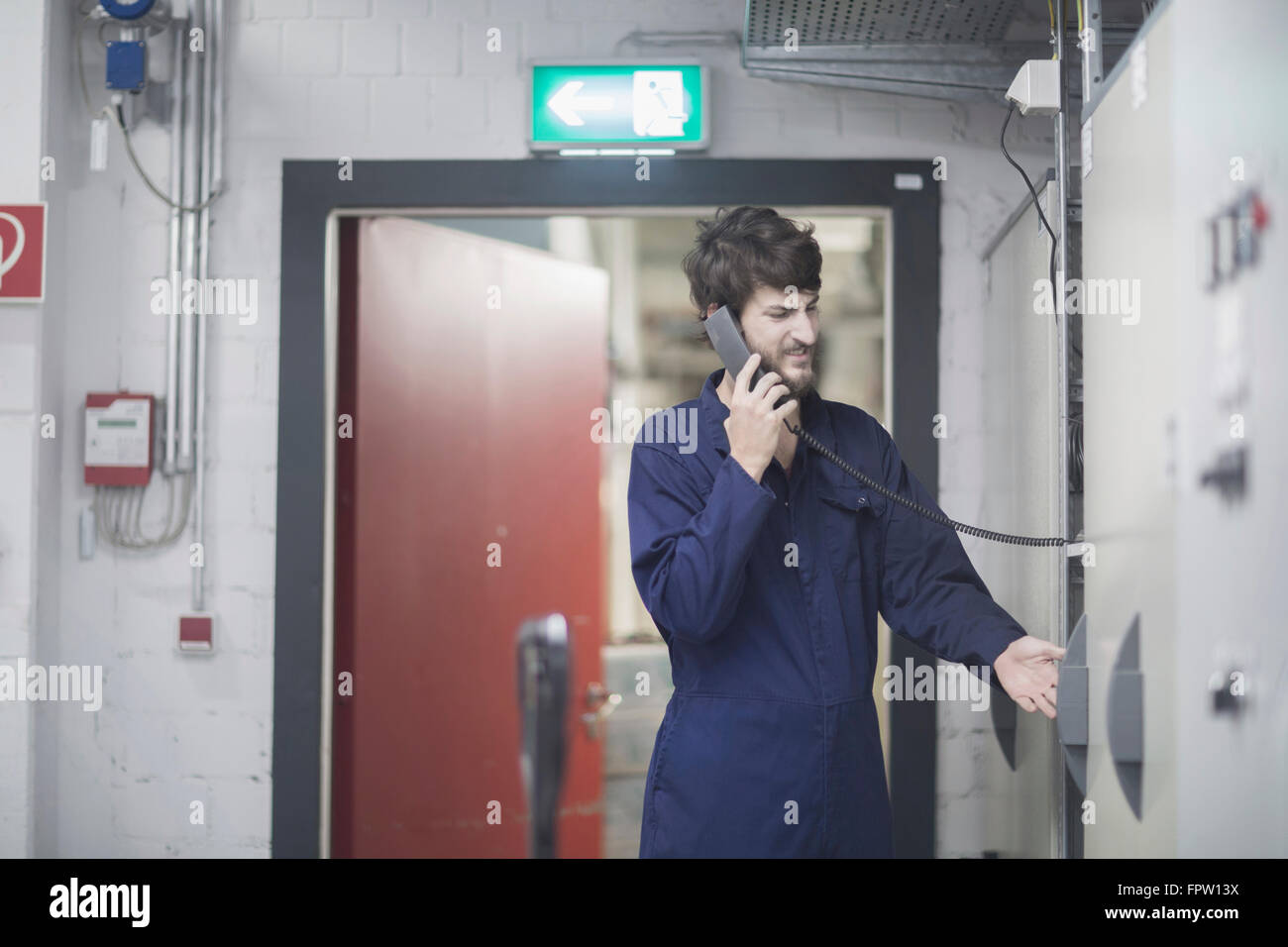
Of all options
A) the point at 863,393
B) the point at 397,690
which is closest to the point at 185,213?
the point at 397,690

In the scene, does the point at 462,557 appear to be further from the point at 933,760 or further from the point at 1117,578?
the point at 1117,578

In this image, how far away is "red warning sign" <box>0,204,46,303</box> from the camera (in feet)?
6.98

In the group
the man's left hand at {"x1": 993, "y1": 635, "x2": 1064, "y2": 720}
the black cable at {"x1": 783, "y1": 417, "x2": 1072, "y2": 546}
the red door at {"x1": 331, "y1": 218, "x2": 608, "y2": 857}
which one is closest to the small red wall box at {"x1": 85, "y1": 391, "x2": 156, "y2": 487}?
the red door at {"x1": 331, "y1": 218, "x2": 608, "y2": 857}

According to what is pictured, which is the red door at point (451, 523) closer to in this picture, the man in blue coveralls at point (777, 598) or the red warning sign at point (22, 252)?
the red warning sign at point (22, 252)

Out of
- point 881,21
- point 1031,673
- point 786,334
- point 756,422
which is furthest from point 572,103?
point 1031,673

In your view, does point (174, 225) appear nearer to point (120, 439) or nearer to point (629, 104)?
point (120, 439)

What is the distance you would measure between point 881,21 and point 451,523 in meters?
1.54

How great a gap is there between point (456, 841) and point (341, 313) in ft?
4.37

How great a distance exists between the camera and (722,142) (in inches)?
89.1

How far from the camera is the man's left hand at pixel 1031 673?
1.36 metres

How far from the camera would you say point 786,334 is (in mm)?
1495

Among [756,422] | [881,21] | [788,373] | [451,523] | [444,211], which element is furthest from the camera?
[451,523]

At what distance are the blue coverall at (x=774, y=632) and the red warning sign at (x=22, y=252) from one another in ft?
4.89

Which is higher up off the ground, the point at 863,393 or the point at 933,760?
the point at 863,393
